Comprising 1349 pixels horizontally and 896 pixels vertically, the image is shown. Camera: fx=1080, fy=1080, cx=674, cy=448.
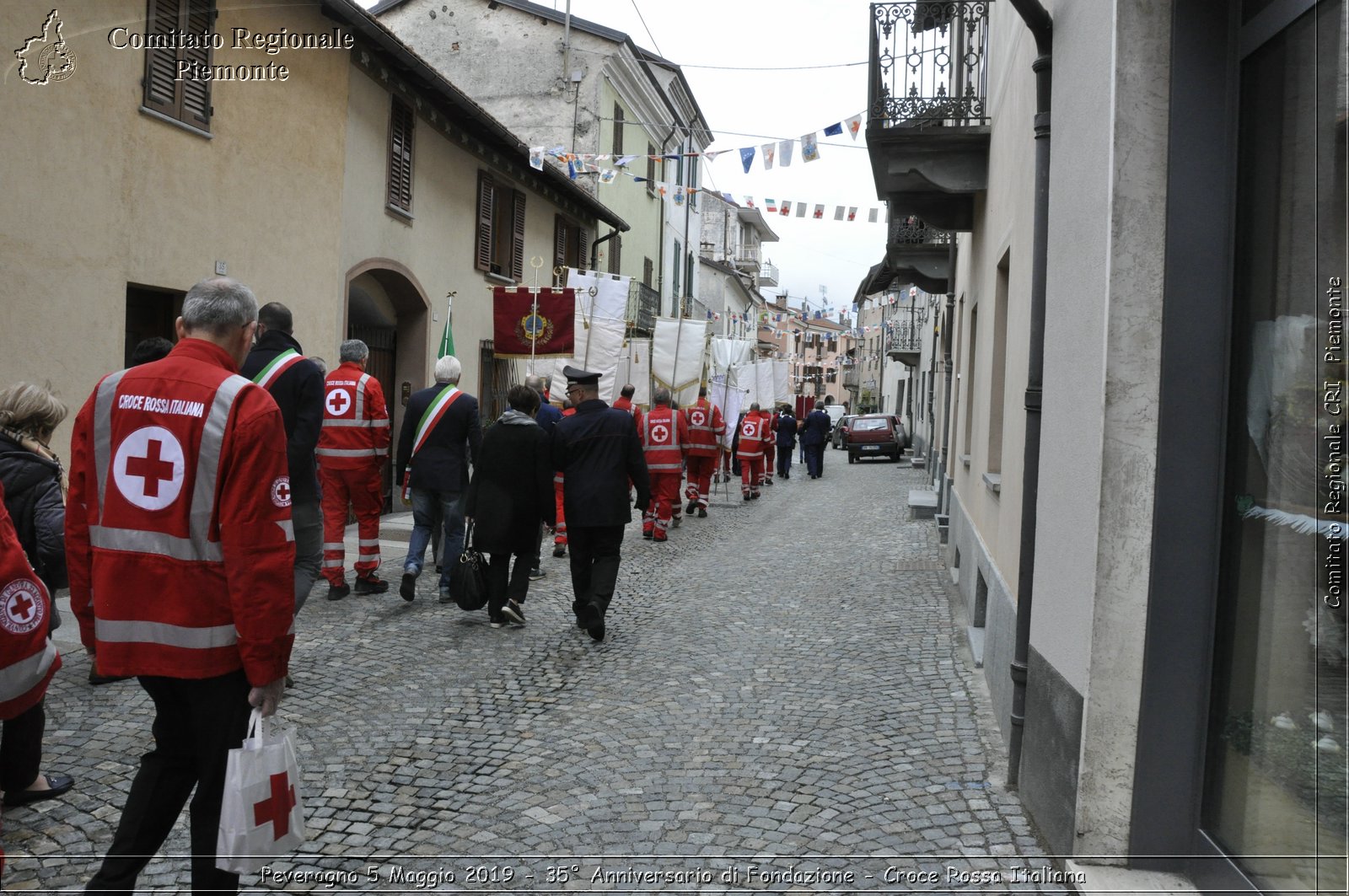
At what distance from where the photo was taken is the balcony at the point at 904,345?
40.4 m

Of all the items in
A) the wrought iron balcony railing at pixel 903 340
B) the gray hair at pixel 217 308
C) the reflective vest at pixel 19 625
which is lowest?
the reflective vest at pixel 19 625

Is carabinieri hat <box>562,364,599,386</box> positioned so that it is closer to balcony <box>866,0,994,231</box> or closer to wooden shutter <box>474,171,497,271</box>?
balcony <box>866,0,994,231</box>

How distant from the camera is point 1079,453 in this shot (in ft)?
12.3

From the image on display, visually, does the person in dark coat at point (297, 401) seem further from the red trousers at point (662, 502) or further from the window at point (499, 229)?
the window at point (499, 229)

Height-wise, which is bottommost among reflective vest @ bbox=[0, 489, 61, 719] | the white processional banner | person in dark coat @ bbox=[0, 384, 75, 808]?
reflective vest @ bbox=[0, 489, 61, 719]

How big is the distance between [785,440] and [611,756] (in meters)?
20.5

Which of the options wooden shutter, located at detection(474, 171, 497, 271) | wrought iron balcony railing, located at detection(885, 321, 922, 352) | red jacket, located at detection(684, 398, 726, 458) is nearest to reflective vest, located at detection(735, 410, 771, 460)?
red jacket, located at detection(684, 398, 726, 458)

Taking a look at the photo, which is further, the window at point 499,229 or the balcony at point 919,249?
the window at point 499,229

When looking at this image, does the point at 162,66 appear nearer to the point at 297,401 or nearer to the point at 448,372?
the point at 448,372

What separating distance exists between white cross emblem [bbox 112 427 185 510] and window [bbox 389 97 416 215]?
10825mm

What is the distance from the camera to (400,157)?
13.6m

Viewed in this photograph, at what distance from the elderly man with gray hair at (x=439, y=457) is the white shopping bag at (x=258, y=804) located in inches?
213

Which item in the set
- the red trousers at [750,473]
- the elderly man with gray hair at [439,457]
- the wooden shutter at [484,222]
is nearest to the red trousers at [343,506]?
the elderly man with gray hair at [439,457]

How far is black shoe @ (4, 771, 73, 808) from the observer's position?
162 inches
